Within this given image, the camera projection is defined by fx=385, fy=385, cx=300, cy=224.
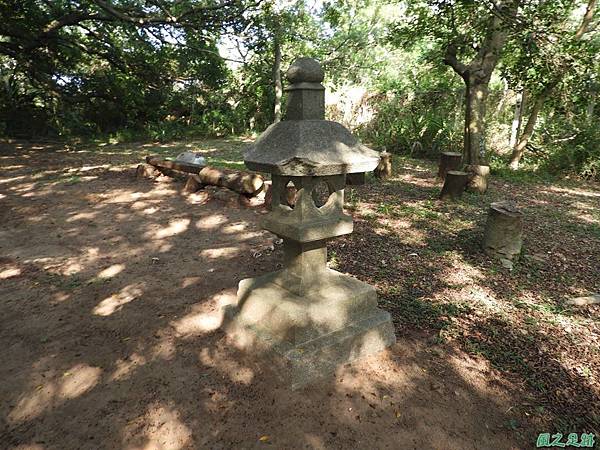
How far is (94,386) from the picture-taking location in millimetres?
2828

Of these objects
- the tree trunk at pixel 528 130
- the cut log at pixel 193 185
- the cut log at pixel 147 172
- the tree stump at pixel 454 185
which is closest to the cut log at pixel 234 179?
the cut log at pixel 193 185

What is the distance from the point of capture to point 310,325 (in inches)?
117

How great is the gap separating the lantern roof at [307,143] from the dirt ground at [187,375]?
5.12ft

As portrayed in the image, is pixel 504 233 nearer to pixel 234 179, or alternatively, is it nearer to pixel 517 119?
pixel 234 179

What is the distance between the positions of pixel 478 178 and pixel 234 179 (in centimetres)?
524

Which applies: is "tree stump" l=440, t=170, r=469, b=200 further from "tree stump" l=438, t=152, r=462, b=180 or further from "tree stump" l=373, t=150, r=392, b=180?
"tree stump" l=373, t=150, r=392, b=180

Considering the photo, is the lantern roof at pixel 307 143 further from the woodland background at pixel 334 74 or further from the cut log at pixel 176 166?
the cut log at pixel 176 166

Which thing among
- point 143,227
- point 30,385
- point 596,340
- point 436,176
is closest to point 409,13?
point 436,176

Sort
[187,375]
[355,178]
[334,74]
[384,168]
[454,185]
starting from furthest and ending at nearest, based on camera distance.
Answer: [334,74] < [384,168] < [454,185] < [355,178] < [187,375]

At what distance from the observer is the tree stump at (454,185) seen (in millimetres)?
7660

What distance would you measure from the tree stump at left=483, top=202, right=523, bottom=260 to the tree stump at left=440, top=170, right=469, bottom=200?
264 cm

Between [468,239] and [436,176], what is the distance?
4923 millimetres

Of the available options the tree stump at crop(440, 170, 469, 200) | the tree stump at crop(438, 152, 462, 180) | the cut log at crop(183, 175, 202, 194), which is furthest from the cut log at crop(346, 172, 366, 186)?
the tree stump at crop(438, 152, 462, 180)

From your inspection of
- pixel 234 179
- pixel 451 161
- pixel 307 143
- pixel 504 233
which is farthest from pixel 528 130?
pixel 307 143
